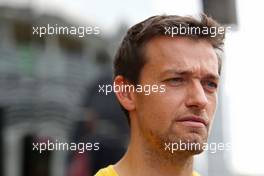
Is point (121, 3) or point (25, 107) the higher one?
point (121, 3)

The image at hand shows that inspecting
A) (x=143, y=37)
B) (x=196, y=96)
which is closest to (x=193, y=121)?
(x=196, y=96)

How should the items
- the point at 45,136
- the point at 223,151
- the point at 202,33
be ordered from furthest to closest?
1. the point at 45,136
2. the point at 223,151
3. the point at 202,33

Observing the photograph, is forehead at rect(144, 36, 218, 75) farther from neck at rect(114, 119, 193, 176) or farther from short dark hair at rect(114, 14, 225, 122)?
neck at rect(114, 119, 193, 176)

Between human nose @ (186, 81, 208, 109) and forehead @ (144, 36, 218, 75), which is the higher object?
forehead @ (144, 36, 218, 75)

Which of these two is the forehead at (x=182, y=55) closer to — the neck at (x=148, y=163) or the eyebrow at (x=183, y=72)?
the eyebrow at (x=183, y=72)

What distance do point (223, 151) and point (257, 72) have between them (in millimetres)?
163

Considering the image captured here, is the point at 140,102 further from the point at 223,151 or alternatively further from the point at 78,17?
the point at 78,17

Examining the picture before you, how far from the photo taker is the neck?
94cm

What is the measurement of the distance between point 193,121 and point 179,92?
1.9 inches

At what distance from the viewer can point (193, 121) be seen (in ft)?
3.06

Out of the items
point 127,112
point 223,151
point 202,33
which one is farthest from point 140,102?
point 223,151

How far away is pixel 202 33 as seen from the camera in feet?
3.09

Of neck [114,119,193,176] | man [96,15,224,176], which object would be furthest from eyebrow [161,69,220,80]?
neck [114,119,193,176]

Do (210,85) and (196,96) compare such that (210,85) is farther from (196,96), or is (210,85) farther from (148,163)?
(148,163)
